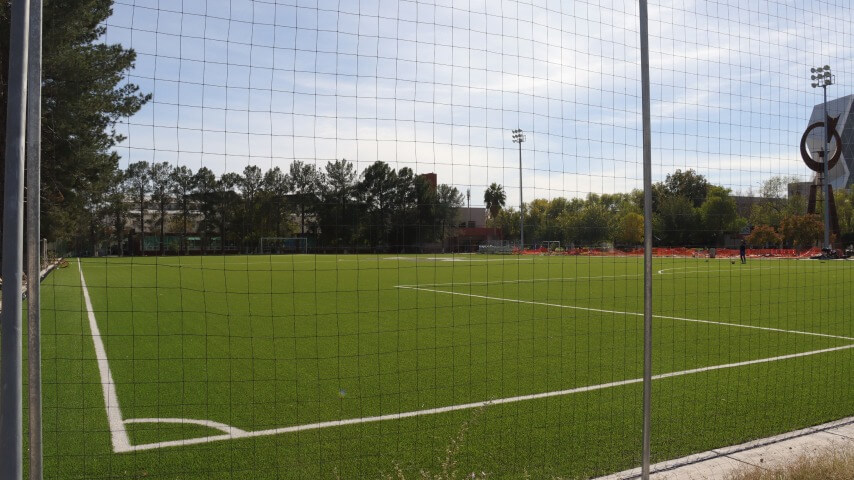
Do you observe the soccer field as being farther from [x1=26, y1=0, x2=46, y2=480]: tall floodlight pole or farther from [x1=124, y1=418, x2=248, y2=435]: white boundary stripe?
[x1=26, y1=0, x2=46, y2=480]: tall floodlight pole

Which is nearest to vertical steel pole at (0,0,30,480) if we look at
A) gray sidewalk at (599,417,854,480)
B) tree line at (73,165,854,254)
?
tree line at (73,165,854,254)

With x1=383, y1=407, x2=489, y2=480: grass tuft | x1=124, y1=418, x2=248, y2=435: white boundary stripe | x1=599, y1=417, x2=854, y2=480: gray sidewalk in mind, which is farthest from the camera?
x1=124, y1=418, x2=248, y2=435: white boundary stripe

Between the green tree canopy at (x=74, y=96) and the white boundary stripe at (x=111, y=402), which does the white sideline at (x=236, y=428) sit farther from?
the green tree canopy at (x=74, y=96)

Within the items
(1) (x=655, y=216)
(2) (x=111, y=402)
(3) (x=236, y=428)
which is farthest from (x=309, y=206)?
(1) (x=655, y=216)

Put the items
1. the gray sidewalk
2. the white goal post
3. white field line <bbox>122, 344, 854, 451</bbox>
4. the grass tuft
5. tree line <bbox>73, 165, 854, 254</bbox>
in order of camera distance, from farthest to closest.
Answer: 1. the white goal post
2. white field line <bbox>122, 344, 854, 451</bbox>
3. tree line <bbox>73, 165, 854, 254</bbox>
4. the gray sidewalk
5. the grass tuft

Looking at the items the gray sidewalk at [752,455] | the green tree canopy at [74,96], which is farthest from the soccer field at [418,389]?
the green tree canopy at [74,96]

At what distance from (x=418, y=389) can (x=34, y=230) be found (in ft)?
16.1

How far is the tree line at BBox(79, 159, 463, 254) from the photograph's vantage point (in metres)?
4.89

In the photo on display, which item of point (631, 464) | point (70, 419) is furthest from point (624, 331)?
point (70, 419)

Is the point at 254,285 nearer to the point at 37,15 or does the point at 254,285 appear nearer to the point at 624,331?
the point at 624,331

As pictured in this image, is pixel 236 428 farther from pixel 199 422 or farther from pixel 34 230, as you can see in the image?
pixel 34 230

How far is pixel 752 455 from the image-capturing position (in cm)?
478

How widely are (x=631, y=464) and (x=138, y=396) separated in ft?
16.1

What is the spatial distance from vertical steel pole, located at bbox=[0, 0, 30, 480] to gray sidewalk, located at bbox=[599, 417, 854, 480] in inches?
132
